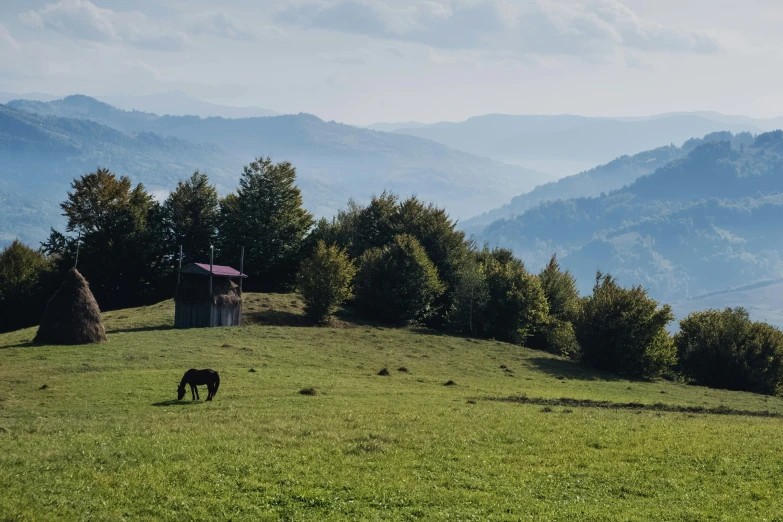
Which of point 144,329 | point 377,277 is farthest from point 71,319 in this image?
point 377,277

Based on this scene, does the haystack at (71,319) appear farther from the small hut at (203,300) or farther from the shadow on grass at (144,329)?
the small hut at (203,300)

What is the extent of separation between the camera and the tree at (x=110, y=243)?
8831 centimetres

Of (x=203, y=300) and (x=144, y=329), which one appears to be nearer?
(x=144, y=329)

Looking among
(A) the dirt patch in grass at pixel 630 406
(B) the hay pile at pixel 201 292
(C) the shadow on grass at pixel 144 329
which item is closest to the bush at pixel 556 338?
(A) the dirt patch in grass at pixel 630 406

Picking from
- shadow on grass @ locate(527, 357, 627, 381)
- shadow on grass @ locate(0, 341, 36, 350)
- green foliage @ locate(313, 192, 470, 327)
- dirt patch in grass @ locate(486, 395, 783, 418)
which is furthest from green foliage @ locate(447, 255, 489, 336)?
shadow on grass @ locate(0, 341, 36, 350)

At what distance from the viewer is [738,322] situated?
68.5 metres

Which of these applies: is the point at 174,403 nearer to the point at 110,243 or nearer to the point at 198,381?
the point at 198,381

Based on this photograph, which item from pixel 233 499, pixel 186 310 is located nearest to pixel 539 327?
pixel 186 310

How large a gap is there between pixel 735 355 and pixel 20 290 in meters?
77.9

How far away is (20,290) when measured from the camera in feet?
273

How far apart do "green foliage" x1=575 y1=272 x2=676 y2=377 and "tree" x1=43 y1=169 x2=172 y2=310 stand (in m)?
55.3

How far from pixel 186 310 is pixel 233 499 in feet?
167

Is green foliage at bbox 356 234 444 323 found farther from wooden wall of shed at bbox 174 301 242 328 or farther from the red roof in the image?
wooden wall of shed at bbox 174 301 242 328

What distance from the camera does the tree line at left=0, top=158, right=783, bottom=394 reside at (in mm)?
67000
